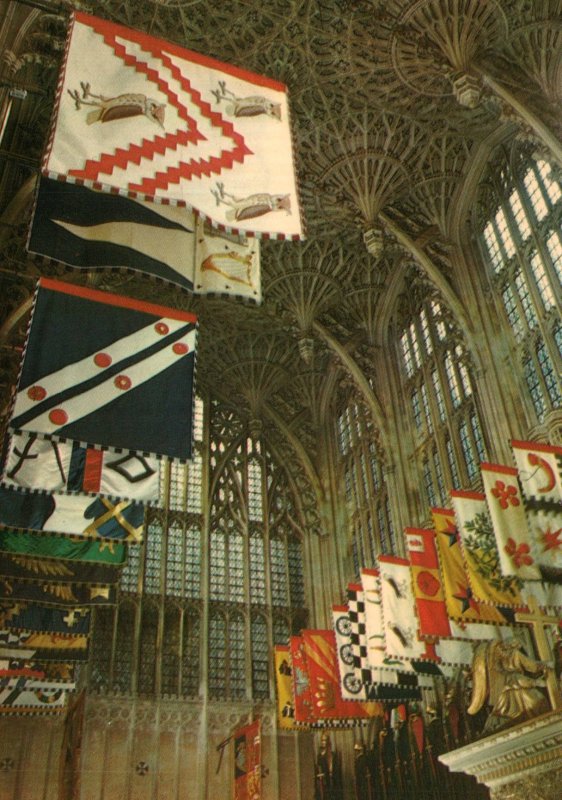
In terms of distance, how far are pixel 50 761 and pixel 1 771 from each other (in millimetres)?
1257

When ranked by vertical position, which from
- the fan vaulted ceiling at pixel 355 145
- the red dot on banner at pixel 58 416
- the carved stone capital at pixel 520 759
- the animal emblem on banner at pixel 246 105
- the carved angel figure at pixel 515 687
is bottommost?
the carved stone capital at pixel 520 759

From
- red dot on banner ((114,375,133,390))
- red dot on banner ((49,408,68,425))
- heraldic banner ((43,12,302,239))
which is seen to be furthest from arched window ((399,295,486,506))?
red dot on banner ((49,408,68,425))

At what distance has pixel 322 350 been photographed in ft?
88.4

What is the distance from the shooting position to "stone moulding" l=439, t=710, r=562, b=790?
10.1 meters

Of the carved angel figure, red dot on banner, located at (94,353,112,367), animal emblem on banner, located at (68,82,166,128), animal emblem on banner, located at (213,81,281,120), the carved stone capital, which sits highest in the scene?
animal emblem on banner, located at (213,81,281,120)

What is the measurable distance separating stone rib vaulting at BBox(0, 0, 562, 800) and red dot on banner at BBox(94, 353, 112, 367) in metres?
4.14

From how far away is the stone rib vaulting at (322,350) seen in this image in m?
17.7

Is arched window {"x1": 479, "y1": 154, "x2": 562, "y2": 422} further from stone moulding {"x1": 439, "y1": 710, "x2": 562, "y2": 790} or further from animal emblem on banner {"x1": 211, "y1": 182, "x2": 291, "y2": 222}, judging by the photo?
animal emblem on banner {"x1": 211, "y1": 182, "x2": 291, "y2": 222}

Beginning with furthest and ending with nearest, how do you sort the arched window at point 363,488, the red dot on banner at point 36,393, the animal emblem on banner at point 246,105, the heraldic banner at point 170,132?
the arched window at point 363,488, the animal emblem on banner at point 246,105, the heraldic banner at point 170,132, the red dot on banner at point 36,393

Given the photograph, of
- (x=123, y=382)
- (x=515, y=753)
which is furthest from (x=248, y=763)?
(x=123, y=382)

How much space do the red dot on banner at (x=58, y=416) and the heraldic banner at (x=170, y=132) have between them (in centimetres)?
267

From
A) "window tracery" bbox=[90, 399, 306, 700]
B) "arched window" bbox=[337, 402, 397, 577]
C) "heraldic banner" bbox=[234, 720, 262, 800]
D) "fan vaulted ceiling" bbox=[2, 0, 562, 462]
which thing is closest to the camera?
"fan vaulted ceiling" bbox=[2, 0, 562, 462]

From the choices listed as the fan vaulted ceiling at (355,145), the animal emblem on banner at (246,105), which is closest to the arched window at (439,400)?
the fan vaulted ceiling at (355,145)

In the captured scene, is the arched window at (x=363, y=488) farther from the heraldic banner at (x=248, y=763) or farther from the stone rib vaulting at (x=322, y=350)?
the heraldic banner at (x=248, y=763)
